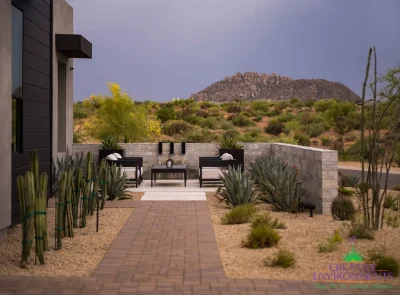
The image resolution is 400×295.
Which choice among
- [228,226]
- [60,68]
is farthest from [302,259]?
[60,68]

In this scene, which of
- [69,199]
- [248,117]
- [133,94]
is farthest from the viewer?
[248,117]

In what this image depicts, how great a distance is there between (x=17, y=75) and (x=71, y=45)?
16.2 ft

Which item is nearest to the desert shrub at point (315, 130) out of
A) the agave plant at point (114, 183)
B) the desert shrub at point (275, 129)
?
the desert shrub at point (275, 129)

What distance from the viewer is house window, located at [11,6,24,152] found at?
9.46 m

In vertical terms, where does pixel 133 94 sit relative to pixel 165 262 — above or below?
above

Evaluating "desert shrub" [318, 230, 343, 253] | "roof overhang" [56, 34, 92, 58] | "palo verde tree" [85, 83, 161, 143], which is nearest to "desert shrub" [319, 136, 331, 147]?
"palo verde tree" [85, 83, 161, 143]

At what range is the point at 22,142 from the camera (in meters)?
→ 9.95

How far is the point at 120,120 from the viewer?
22578 mm

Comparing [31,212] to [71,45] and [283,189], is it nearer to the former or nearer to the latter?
[283,189]

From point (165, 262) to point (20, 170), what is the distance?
367 centimetres

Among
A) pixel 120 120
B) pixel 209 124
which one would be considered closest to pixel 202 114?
pixel 209 124

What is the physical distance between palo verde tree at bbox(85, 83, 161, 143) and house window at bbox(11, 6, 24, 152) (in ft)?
40.1

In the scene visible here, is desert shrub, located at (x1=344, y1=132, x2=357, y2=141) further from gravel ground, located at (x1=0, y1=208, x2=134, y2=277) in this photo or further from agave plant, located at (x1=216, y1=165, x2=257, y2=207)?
gravel ground, located at (x1=0, y1=208, x2=134, y2=277)

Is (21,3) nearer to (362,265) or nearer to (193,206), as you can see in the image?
(193,206)
